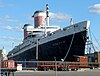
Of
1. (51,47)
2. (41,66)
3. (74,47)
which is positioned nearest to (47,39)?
(51,47)

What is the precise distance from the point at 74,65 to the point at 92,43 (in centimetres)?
1115

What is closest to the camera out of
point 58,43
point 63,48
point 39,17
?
point 63,48

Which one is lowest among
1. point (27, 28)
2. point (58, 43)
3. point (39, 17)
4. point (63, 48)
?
point (63, 48)

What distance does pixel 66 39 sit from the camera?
226ft

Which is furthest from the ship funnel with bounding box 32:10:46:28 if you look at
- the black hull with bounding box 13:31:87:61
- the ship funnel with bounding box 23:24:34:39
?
the black hull with bounding box 13:31:87:61

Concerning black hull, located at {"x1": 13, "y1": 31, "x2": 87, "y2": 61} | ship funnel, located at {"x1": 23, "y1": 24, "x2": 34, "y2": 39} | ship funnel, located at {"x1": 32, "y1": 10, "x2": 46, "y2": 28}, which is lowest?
black hull, located at {"x1": 13, "y1": 31, "x2": 87, "y2": 61}

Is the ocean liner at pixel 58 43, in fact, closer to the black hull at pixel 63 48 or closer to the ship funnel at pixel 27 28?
the black hull at pixel 63 48

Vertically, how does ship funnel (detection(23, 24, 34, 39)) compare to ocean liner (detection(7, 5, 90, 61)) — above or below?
above

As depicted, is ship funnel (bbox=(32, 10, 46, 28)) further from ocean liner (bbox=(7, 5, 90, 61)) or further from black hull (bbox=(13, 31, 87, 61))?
black hull (bbox=(13, 31, 87, 61))

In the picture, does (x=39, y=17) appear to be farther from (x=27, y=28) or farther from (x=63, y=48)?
(x=63, y=48)

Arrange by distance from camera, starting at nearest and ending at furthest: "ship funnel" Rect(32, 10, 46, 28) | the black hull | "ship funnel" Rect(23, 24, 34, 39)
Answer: the black hull
"ship funnel" Rect(23, 24, 34, 39)
"ship funnel" Rect(32, 10, 46, 28)

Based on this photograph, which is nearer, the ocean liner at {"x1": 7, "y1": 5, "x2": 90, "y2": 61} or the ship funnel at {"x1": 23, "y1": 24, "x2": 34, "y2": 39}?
the ocean liner at {"x1": 7, "y1": 5, "x2": 90, "y2": 61}

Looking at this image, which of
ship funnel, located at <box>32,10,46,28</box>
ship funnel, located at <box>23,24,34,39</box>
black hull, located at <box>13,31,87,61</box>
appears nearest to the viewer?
black hull, located at <box>13,31,87,61</box>

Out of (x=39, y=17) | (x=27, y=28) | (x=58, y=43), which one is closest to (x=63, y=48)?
(x=58, y=43)
